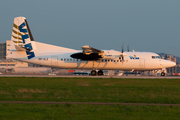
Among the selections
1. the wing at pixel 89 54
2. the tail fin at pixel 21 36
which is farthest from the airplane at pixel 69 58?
the wing at pixel 89 54

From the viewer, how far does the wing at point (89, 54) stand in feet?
109

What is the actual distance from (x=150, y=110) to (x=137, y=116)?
150cm

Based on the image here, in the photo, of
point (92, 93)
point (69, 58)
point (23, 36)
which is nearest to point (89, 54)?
point (69, 58)

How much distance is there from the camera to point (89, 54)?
110 ft

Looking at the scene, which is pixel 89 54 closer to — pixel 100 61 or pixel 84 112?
pixel 100 61

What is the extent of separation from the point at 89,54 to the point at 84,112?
77.4 feet

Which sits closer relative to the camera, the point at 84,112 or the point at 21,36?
the point at 84,112

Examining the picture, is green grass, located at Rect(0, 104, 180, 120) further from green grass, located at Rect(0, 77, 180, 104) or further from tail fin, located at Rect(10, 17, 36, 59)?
tail fin, located at Rect(10, 17, 36, 59)

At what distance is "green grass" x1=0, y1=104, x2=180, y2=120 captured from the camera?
925 cm

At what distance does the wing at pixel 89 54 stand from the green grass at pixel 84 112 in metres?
21.9

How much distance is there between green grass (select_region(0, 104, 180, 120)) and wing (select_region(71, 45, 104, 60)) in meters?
21.9

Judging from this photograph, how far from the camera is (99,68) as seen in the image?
35750mm

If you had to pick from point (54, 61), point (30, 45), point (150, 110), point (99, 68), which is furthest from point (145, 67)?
point (150, 110)

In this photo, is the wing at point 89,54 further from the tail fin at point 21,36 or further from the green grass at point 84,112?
the green grass at point 84,112
